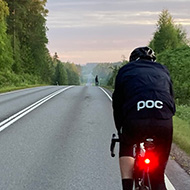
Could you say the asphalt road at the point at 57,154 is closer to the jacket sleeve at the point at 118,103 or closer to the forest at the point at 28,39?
the jacket sleeve at the point at 118,103

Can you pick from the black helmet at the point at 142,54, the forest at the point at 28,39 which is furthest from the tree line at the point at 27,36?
the black helmet at the point at 142,54

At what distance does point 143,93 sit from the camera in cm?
343

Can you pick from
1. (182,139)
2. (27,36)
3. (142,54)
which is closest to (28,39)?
(27,36)

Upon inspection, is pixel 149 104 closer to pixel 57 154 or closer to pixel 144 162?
pixel 144 162

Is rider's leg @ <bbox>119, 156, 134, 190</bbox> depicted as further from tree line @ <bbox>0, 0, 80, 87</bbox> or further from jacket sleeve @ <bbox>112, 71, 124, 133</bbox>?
tree line @ <bbox>0, 0, 80, 87</bbox>

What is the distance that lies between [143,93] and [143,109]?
0.52 feet

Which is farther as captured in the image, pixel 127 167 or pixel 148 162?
pixel 127 167

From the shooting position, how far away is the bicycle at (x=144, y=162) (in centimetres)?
337

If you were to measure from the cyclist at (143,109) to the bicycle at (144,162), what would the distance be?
6 centimetres

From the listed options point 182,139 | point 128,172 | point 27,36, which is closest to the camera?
point 128,172

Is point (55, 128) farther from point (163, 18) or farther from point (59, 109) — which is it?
point (163, 18)

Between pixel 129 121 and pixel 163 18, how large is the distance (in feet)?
253

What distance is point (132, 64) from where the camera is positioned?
3668 mm

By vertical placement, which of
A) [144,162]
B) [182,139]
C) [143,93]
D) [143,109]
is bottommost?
[182,139]
